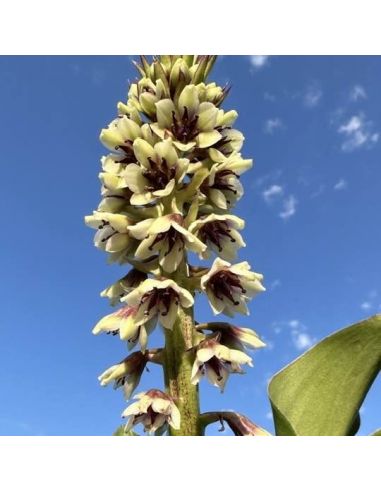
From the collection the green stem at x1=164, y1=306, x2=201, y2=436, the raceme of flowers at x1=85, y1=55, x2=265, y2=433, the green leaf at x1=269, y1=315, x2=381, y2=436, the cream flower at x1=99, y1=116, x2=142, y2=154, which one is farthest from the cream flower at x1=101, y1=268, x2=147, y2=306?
the green leaf at x1=269, y1=315, x2=381, y2=436

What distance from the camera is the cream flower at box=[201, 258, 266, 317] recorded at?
10.2 feet

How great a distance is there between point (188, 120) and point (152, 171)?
0.52m

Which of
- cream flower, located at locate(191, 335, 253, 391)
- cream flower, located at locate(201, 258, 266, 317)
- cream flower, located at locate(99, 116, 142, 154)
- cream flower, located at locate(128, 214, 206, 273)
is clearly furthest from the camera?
cream flower, located at locate(99, 116, 142, 154)

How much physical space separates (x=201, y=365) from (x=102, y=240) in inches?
45.8

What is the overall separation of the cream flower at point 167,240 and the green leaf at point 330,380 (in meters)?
0.86

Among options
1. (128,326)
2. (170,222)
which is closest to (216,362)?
(128,326)

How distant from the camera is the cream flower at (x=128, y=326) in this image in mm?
2955

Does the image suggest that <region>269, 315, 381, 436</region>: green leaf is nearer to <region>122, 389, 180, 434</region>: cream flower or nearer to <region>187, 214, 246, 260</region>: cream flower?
<region>122, 389, 180, 434</region>: cream flower

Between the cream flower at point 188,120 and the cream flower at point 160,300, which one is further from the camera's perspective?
the cream flower at point 188,120

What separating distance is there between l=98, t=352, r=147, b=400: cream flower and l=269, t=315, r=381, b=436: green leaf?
74 centimetres

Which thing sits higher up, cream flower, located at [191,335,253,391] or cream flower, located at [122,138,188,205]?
cream flower, located at [122,138,188,205]

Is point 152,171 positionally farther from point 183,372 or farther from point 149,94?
point 183,372

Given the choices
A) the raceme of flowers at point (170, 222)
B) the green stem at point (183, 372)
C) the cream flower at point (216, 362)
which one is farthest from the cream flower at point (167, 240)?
the cream flower at point (216, 362)

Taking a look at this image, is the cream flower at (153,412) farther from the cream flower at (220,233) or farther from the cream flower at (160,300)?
the cream flower at (220,233)
